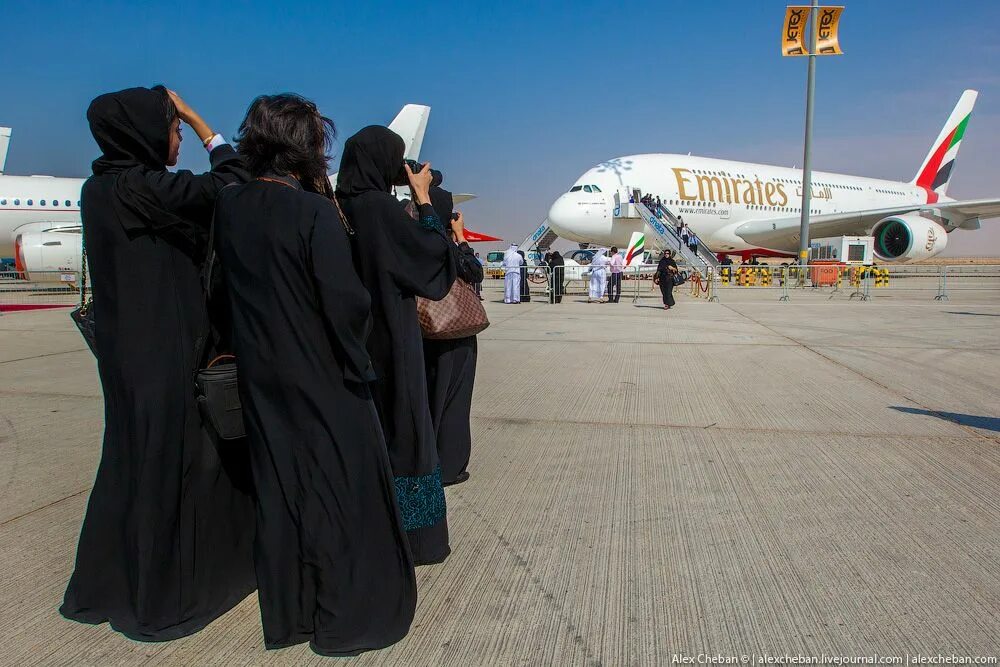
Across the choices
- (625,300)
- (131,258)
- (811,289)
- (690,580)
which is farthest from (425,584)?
(811,289)

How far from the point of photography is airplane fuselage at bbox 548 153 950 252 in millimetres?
22562

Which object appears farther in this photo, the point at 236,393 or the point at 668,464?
the point at 668,464

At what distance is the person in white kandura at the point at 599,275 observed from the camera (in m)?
17.5

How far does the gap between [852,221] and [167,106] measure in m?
29.3

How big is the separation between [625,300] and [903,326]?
27.4 ft

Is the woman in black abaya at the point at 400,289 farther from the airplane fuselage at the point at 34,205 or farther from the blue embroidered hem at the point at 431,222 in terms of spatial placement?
the airplane fuselage at the point at 34,205

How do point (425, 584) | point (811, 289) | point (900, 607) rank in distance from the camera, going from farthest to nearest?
1. point (811, 289)
2. point (425, 584)
3. point (900, 607)

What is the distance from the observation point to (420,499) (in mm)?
2480

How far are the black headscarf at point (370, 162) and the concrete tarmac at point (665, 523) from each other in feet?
5.02

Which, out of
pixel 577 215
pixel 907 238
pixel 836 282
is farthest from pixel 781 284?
pixel 577 215

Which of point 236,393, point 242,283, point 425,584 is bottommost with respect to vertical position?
point 425,584

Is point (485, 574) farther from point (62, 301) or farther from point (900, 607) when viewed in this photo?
point (62, 301)

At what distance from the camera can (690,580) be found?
97.1 inches

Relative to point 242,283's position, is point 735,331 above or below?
below
